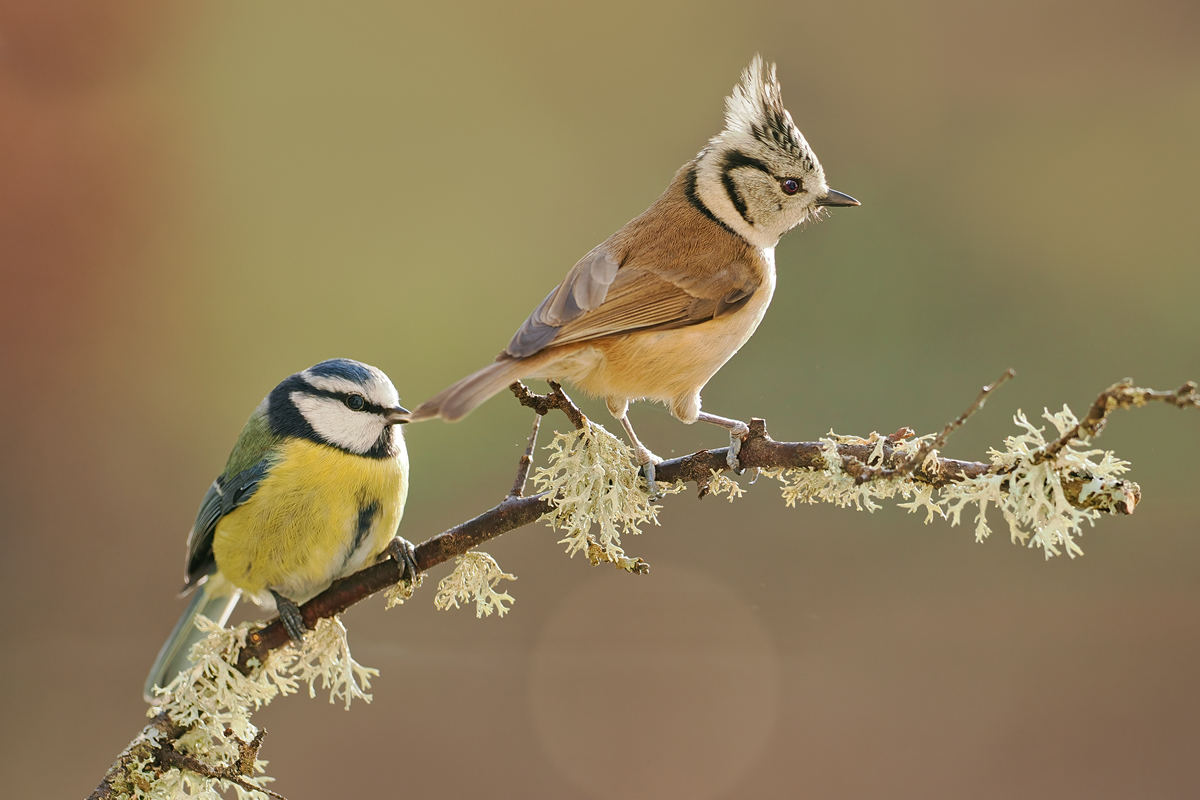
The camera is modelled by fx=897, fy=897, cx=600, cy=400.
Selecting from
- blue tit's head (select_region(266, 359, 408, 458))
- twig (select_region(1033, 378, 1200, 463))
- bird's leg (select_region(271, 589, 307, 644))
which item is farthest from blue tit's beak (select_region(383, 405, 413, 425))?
twig (select_region(1033, 378, 1200, 463))

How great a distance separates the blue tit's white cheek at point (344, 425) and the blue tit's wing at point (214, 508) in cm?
11

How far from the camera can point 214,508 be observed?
155cm

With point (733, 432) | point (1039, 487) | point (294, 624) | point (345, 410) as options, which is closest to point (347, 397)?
point (345, 410)

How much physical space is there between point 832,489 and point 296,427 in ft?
3.06

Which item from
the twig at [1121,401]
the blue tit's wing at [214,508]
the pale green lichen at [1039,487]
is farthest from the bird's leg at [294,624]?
the twig at [1121,401]

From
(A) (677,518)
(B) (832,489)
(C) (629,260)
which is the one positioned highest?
(C) (629,260)

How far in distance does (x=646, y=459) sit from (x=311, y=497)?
0.56 m

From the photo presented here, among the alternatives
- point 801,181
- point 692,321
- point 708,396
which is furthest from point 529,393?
point 708,396

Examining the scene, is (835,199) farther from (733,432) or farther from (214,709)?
(214,709)

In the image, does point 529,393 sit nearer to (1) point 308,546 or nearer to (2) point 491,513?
(2) point 491,513

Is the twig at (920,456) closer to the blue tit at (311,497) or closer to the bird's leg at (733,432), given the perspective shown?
the bird's leg at (733,432)

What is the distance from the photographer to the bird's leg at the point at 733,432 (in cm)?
115

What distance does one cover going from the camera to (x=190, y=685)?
3.87 feet

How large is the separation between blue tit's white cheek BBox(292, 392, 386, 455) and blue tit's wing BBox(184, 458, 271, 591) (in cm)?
11
